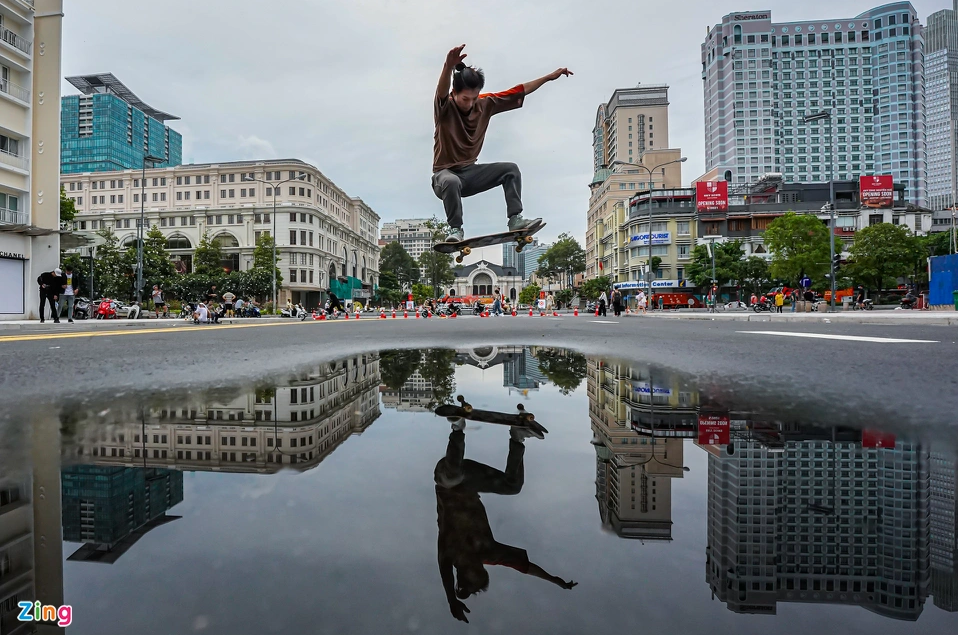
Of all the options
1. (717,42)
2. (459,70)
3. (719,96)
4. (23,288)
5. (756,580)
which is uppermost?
(717,42)

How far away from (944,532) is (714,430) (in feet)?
2.33

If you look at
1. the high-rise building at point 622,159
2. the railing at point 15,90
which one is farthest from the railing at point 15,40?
the high-rise building at point 622,159

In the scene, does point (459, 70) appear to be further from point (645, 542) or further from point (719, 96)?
point (719, 96)

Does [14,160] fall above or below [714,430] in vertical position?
above

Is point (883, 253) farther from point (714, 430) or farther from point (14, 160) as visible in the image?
point (14, 160)

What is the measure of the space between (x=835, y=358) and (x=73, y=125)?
88.9 m

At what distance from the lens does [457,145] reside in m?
6.84

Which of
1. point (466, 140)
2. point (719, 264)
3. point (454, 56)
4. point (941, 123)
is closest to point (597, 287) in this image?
point (719, 264)

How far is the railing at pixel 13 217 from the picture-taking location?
65.8ft

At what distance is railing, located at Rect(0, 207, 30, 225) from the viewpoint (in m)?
20.0

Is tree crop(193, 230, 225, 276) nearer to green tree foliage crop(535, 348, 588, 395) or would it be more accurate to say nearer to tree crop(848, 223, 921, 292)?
green tree foliage crop(535, 348, 588, 395)

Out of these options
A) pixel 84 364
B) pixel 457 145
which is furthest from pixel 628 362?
pixel 457 145

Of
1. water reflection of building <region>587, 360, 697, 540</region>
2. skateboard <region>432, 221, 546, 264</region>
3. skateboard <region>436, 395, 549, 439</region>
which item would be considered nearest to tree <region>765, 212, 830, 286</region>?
skateboard <region>432, 221, 546, 264</region>

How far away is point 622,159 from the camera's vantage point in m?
106
